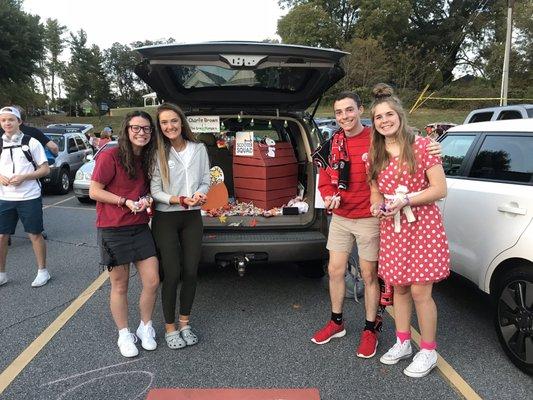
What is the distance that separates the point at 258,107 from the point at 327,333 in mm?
2353

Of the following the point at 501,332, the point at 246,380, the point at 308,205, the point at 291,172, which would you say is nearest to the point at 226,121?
the point at 291,172

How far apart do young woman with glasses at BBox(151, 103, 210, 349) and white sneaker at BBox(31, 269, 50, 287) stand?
2.04 meters

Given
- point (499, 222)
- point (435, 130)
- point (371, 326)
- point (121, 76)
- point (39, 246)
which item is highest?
point (121, 76)

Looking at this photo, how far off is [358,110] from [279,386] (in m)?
1.88

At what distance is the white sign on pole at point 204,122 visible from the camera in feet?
14.8

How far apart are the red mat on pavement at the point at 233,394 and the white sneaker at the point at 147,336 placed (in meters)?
0.54

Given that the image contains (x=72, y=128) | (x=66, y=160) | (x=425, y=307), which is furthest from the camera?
(x=72, y=128)

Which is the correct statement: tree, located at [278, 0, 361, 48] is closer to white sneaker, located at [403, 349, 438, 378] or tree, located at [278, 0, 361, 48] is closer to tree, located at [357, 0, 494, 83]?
tree, located at [357, 0, 494, 83]

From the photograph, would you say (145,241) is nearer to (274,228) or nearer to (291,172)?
(274,228)

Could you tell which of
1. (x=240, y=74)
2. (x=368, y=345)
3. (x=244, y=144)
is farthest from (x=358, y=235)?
(x=244, y=144)

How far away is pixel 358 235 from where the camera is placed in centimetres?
326

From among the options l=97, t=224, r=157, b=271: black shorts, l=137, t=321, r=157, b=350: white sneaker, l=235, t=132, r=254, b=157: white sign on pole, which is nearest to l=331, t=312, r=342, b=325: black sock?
l=137, t=321, r=157, b=350: white sneaker

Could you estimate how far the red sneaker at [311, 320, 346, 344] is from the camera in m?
3.49

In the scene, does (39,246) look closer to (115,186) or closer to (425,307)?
(115,186)
